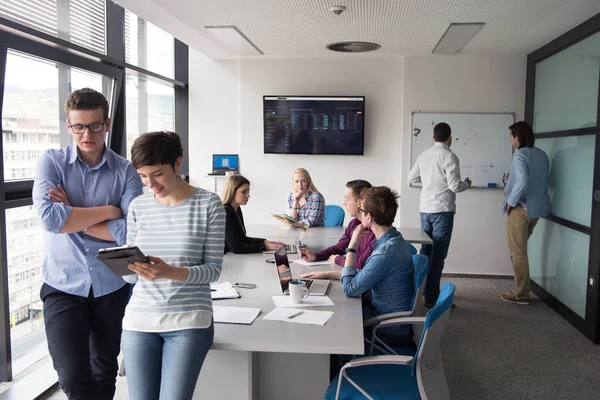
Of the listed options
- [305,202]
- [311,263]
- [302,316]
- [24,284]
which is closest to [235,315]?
[302,316]

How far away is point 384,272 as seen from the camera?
8.92 ft

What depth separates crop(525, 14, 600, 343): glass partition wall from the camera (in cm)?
443

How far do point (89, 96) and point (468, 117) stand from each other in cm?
513

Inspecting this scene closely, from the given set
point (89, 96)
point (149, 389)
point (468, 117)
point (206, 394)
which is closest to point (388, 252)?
point (206, 394)

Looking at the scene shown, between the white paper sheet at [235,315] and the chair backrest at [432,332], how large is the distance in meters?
0.73

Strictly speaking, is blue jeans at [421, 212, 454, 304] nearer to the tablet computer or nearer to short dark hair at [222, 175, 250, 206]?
short dark hair at [222, 175, 250, 206]

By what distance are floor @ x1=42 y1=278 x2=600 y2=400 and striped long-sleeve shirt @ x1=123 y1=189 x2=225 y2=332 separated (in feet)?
5.61

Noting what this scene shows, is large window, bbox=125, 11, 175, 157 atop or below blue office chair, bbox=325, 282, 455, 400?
atop

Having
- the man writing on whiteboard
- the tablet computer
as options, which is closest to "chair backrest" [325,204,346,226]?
the man writing on whiteboard

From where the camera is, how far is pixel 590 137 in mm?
4570

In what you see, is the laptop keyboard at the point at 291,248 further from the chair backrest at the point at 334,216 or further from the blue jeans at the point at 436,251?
the blue jeans at the point at 436,251

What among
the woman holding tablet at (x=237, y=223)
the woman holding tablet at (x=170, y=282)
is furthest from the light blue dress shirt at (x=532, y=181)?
the woman holding tablet at (x=170, y=282)

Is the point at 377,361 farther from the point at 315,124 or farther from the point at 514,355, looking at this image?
the point at 315,124

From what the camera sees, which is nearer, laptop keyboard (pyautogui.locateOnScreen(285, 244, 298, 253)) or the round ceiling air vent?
laptop keyboard (pyautogui.locateOnScreen(285, 244, 298, 253))
